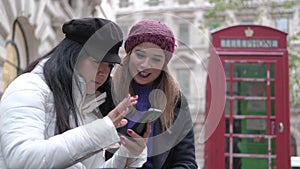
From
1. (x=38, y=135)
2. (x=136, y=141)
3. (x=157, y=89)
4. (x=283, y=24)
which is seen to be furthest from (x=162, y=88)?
(x=283, y=24)

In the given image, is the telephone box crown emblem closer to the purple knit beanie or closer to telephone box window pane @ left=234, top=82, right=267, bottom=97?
telephone box window pane @ left=234, top=82, right=267, bottom=97

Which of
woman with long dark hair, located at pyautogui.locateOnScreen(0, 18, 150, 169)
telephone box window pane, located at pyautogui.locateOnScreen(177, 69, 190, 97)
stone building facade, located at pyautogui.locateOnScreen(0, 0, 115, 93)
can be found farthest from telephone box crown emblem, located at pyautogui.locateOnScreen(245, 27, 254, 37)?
woman with long dark hair, located at pyautogui.locateOnScreen(0, 18, 150, 169)

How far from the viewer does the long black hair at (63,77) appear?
1.82m

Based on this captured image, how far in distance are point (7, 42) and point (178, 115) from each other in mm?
6967

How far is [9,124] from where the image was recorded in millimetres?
1672

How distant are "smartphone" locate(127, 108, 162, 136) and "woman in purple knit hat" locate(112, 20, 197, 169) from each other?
0.91 feet

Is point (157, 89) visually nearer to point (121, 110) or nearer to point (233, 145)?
point (121, 110)

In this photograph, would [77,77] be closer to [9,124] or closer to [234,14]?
[9,124]

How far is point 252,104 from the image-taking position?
21.6ft

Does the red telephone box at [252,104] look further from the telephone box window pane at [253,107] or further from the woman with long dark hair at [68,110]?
the woman with long dark hair at [68,110]

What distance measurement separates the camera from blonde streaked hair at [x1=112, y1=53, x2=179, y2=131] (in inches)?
91.7

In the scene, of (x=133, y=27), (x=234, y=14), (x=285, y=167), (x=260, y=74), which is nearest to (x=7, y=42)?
(x=260, y=74)

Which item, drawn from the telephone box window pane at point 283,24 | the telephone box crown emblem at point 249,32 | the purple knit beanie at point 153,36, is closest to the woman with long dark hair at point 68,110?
the purple knit beanie at point 153,36

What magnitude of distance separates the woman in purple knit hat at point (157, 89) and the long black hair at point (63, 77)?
14.8 inches
